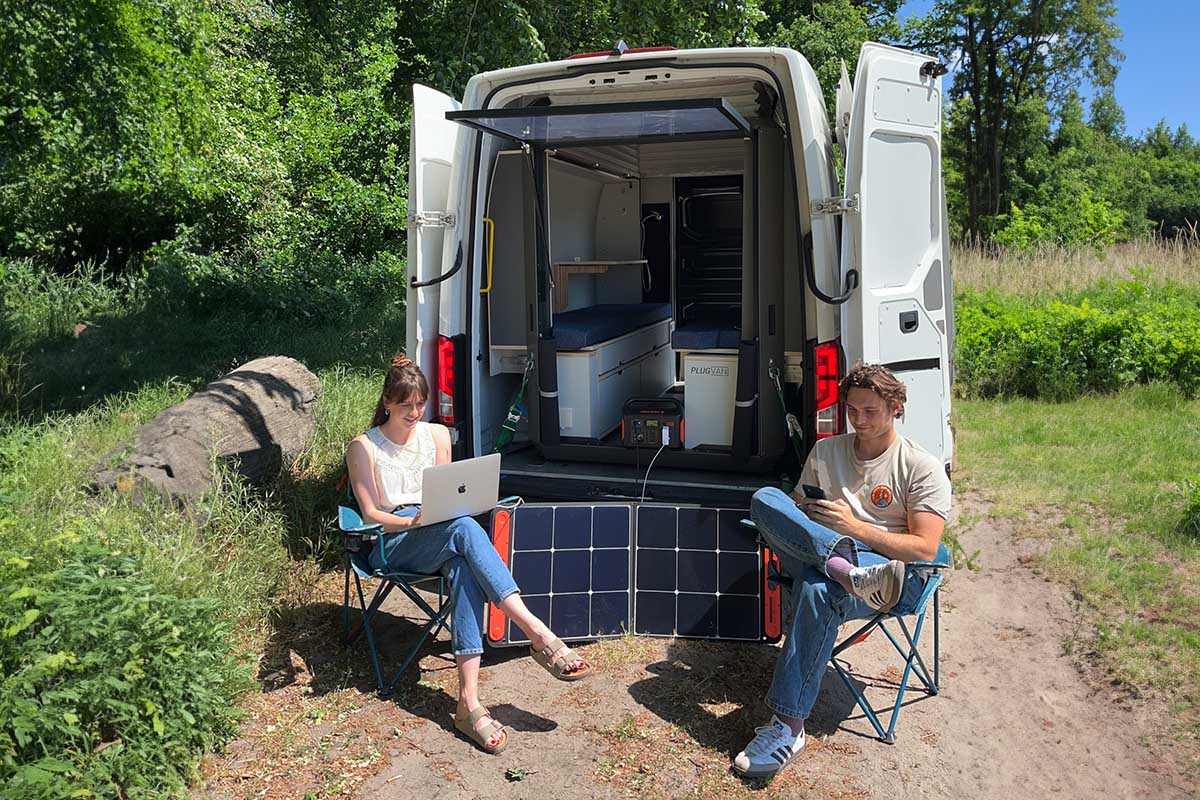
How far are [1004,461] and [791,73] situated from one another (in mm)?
4065

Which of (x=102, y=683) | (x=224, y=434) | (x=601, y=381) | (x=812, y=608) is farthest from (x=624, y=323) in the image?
(x=102, y=683)

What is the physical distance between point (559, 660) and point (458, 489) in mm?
766

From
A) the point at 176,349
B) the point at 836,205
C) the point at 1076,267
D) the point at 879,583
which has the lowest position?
the point at 879,583

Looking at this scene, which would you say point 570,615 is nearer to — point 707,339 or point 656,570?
point 656,570

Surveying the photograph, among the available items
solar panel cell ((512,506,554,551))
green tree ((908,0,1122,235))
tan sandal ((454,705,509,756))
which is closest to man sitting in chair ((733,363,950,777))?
tan sandal ((454,705,509,756))

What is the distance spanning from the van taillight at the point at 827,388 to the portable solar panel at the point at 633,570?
0.54 meters

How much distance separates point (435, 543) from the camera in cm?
373

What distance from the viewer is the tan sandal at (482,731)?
11.0 feet

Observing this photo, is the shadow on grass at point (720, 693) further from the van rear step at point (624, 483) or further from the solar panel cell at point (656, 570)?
the van rear step at point (624, 483)

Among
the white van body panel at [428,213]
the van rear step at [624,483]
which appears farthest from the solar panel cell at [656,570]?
the white van body panel at [428,213]

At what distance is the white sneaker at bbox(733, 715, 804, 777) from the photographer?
317 centimetres

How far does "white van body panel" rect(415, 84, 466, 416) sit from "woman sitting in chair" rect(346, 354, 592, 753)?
0.60 m

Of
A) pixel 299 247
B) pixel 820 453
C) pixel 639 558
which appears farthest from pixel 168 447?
pixel 299 247

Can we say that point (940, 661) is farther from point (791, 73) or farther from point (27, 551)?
point (27, 551)
